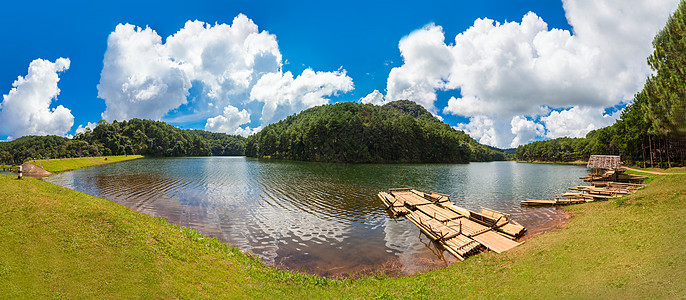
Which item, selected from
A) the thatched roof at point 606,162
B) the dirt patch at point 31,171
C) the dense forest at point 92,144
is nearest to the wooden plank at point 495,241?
the thatched roof at point 606,162

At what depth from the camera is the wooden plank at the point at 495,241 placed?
16538 mm

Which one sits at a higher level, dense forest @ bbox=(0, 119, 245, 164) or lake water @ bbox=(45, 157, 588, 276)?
dense forest @ bbox=(0, 119, 245, 164)

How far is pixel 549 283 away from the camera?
31.0ft

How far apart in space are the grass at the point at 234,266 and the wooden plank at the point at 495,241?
2265mm

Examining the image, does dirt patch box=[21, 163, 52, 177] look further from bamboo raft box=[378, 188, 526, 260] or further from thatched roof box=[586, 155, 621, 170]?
thatched roof box=[586, 155, 621, 170]

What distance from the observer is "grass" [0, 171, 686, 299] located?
7.41 m

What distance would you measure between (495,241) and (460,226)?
275cm

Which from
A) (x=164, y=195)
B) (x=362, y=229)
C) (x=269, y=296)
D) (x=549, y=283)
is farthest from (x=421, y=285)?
(x=164, y=195)

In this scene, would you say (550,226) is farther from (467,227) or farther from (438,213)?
(438,213)

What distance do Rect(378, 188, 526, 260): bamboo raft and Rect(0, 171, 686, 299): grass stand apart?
10.1 feet

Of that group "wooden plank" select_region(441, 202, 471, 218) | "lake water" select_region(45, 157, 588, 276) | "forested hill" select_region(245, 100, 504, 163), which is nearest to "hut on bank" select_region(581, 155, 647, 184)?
"lake water" select_region(45, 157, 588, 276)

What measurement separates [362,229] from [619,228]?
16214 mm

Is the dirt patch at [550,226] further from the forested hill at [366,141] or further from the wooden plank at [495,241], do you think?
the forested hill at [366,141]

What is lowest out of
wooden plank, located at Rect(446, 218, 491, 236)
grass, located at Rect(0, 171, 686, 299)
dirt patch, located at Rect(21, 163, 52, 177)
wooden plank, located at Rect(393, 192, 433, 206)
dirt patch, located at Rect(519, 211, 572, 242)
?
dirt patch, located at Rect(519, 211, 572, 242)
